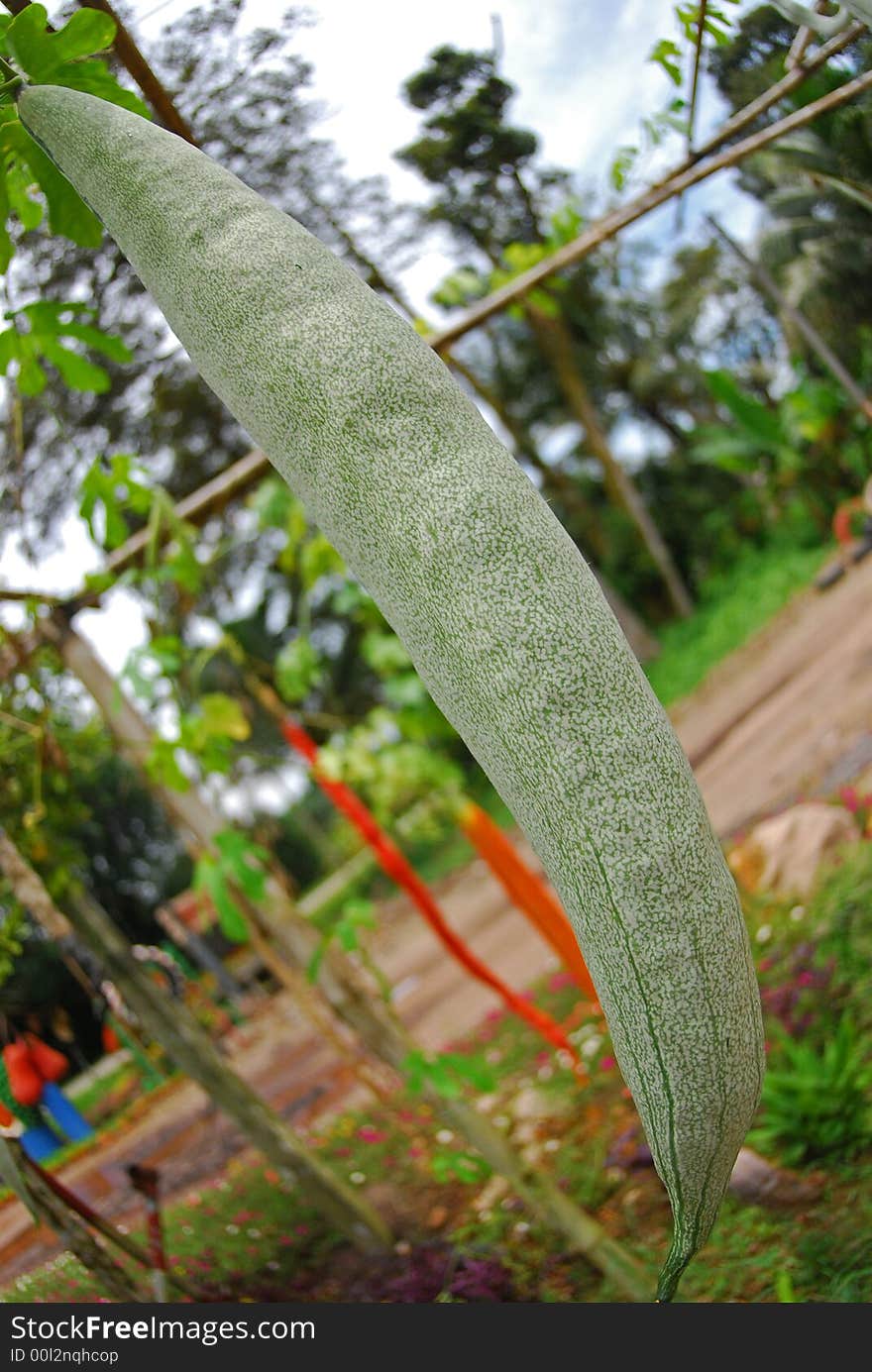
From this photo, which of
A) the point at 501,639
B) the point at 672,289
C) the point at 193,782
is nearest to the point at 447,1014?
the point at 193,782

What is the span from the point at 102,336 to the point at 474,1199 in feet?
9.08

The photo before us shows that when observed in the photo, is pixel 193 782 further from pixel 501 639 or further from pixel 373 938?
pixel 373 938

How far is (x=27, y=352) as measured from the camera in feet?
6.53

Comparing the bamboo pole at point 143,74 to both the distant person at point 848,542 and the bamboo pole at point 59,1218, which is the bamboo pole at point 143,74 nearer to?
the bamboo pole at point 59,1218

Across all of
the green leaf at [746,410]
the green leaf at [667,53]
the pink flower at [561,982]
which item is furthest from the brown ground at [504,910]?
the green leaf at [667,53]

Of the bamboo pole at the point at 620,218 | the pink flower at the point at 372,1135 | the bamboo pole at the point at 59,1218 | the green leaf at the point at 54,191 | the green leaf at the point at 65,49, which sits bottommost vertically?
the pink flower at the point at 372,1135

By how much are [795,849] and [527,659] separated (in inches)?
145

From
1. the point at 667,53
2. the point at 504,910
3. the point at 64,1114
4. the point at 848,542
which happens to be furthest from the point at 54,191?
the point at 848,542

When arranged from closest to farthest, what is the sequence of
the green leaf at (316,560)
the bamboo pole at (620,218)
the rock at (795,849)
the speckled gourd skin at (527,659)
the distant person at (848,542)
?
the speckled gourd skin at (527,659), the bamboo pole at (620,218), the green leaf at (316,560), the rock at (795,849), the distant person at (848,542)

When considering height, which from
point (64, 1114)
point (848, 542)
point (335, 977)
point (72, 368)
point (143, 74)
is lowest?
point (848, 542)

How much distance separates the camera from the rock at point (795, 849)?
4.21 meters

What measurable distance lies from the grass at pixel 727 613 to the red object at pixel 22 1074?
31.7 ft

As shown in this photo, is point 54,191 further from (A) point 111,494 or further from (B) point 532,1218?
(B) point 532,1218

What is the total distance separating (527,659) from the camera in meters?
1.01
